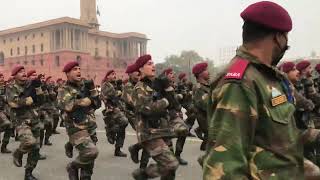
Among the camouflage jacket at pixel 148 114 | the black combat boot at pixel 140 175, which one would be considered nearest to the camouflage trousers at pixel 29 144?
the black combat boot at pixel 140 175

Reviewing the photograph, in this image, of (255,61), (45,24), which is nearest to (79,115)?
(255,61)

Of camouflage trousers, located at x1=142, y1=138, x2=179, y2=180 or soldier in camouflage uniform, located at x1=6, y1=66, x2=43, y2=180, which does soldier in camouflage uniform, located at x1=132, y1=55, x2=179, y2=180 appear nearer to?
camouflage trousers, located at x1=142, y1=138, x2=179, y2=180

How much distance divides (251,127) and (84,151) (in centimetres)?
423

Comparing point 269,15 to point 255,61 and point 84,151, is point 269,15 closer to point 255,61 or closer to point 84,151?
point 255,61

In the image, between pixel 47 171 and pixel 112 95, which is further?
pixel 112 95

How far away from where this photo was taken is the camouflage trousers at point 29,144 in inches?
271

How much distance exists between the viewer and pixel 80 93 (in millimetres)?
6340

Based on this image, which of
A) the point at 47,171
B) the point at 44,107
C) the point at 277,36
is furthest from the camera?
the point at 44,107

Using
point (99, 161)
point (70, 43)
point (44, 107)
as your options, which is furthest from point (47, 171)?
point (70, 43)

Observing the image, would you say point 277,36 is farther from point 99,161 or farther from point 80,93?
point 99,161

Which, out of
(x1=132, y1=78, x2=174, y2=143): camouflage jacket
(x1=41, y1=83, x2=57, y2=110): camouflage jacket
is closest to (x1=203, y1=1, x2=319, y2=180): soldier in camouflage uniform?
(x1=132, y1=78, x2=174, y2=143): camouflage jacket

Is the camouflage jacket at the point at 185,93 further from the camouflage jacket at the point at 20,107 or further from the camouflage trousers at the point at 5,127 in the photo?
the camouflage jacket at the point at 20,107

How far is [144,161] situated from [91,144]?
130cm

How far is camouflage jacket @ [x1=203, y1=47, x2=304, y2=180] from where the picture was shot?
1844 mm
